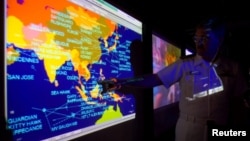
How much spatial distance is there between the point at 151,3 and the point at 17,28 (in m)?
2.79

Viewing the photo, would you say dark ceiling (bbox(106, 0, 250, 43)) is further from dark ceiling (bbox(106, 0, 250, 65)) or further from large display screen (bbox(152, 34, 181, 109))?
large display screen (bbox(152, 34, 181, 109))

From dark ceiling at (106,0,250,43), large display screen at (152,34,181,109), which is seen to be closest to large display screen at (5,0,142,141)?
dark ceiling at (106,0,250,43)

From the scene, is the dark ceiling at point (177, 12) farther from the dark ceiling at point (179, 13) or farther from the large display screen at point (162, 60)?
the large display screen at point (162, 60)

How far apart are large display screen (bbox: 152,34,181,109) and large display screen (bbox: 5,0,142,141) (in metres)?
1.18

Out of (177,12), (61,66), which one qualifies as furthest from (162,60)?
(61,66)

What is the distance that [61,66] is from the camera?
74.6 inches

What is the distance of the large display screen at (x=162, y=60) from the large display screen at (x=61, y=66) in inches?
46.3

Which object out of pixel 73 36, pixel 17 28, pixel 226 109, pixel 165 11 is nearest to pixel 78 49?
pixel 73 36

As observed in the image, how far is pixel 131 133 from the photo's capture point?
316 cm

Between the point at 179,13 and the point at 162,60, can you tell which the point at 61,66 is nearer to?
the point at 162,60

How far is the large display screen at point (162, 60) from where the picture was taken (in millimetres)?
3905

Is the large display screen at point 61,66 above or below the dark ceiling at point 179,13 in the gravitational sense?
below

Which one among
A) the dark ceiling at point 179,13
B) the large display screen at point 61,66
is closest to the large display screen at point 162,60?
the dark ceiling at point 179,13

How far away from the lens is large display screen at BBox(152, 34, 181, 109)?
12.8 feet
